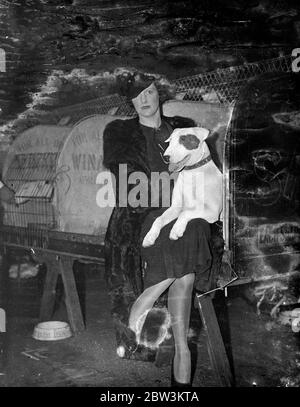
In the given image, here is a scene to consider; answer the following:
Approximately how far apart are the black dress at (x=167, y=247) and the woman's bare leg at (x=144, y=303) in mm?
55

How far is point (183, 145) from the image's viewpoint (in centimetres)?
475

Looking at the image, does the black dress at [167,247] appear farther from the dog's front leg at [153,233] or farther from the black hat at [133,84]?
the black hat at [133,84]

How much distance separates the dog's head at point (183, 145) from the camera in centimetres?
474

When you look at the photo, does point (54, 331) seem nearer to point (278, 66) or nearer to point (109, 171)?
point (109, 171)

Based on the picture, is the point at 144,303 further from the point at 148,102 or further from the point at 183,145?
the point at 148,102

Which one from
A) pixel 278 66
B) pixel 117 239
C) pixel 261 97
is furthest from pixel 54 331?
pixel 278 66

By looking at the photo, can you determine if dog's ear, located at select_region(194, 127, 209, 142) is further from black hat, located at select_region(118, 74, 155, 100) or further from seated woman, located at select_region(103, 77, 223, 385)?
black hat, located at select_region(118, 74, 155, 100)

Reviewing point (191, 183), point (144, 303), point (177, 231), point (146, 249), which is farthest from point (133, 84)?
point (144, 303)

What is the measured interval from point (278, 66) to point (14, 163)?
2.83 metres

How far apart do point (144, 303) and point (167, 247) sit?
0.55m

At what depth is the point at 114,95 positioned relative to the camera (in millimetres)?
5086

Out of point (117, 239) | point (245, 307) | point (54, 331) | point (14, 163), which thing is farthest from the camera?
point (245, 307)

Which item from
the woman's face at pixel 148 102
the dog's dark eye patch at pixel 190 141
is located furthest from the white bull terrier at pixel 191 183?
the woman's face at pixel 148 102
